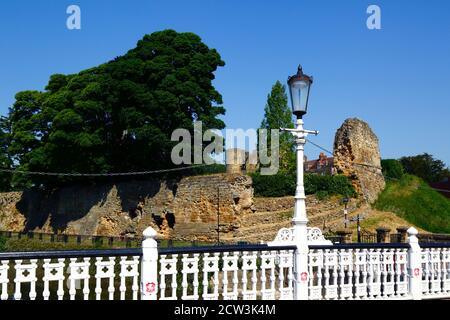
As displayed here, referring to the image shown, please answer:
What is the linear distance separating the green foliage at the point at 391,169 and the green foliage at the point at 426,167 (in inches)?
898

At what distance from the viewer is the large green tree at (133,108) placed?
35.4 m

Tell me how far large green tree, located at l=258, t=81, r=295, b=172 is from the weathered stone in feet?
24.3

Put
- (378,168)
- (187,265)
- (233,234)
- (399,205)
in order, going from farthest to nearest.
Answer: (378,168) → (399,205) → (233,234) → (187,265)

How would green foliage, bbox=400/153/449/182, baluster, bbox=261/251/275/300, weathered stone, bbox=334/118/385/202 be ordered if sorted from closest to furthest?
1. baluster, bbox=261/251/275/300
2. weathered stone, bbox=334/118/385/202
3. green foliage, bbox=400/153/449/182

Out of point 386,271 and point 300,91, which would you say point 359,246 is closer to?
point 386,271

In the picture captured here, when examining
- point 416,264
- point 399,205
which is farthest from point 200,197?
point 416,264

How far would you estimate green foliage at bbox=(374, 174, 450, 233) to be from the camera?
32.5 meters

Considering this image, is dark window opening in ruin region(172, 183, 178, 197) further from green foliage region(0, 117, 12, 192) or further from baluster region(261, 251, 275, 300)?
baluster region(261, 251, 275, 300)

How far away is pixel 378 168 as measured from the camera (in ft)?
123

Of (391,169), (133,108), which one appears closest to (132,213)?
(133,108)

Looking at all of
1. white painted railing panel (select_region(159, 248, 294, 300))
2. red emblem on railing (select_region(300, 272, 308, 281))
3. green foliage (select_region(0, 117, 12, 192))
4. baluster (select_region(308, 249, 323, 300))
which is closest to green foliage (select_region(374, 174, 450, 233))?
baluster (select_region(308, 249, 323, 300))

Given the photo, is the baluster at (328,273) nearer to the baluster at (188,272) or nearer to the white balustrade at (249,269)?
the white balustrade at (249,269)
